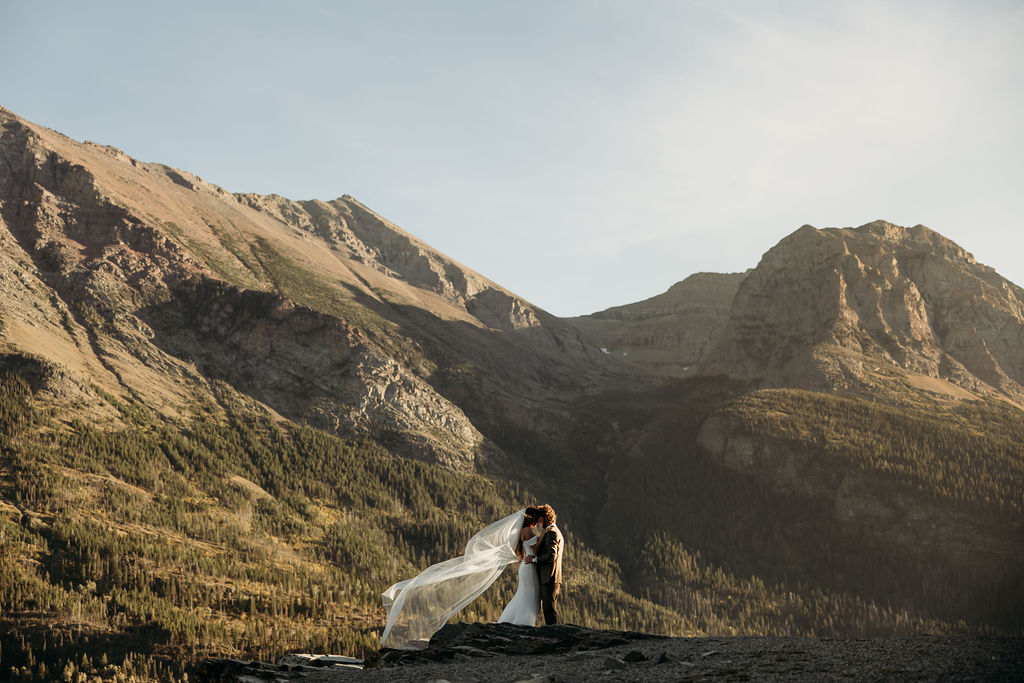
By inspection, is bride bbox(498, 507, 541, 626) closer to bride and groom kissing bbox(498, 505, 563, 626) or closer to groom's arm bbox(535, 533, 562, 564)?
bride and groom kissing bbox(498, 505, 563, 626)

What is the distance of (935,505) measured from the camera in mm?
109625

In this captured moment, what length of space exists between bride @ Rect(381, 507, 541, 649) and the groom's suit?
0.89 feet

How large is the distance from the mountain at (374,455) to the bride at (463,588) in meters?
48.7

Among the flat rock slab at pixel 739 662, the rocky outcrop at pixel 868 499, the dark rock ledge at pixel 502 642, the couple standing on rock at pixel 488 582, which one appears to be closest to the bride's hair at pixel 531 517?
the couple standing on rock at pixel 488 582

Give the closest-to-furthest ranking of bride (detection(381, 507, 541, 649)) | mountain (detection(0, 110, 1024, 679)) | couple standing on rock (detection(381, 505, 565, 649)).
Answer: couple standing on rock (detection(381, 505, 565, 649)) < bride (detection(381, 507, 541, 649)) < mountain (detection(0, 110, 1024, 679))

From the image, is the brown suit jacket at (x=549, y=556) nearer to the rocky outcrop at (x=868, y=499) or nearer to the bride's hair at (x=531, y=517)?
the bride's hair at (x=531, y=517)

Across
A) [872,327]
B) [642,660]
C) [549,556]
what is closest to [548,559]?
[549,556]

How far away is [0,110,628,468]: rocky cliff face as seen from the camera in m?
111

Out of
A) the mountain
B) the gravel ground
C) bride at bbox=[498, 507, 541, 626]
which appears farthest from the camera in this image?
the mountain

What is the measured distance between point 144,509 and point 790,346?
146 metres

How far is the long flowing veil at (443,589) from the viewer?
2206 cm

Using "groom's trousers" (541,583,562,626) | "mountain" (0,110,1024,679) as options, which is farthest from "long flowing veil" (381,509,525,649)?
"mountain" (0,110,1024,679)

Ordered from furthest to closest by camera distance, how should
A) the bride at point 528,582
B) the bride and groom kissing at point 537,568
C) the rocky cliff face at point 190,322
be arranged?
the rocky cliff face at point 190,322, the bride at point 528,582, the bride and groom kissing at point 537,568

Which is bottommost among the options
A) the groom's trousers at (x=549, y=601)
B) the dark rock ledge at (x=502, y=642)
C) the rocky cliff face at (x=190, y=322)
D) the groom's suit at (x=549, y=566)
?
the dark rock ledge at (x=502, y=642)
